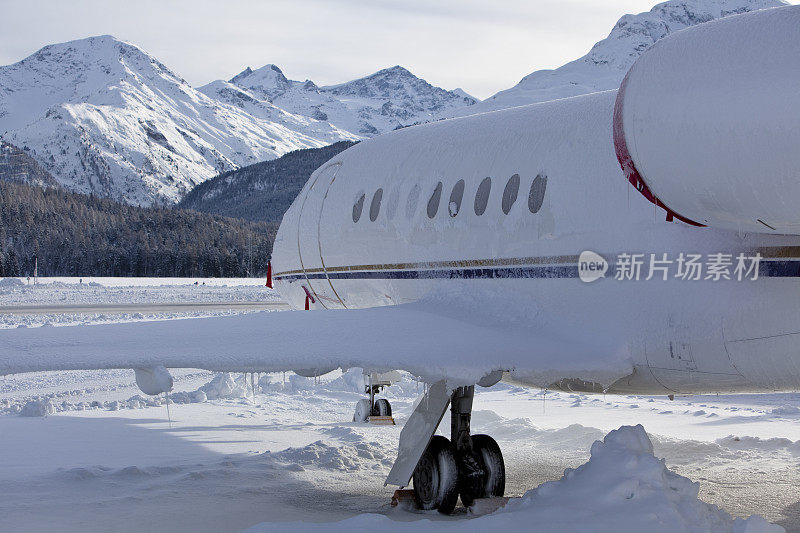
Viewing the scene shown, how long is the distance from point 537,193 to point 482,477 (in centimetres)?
265

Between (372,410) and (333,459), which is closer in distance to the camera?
(333,459)

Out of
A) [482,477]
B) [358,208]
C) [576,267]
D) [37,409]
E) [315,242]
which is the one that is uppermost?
[358,208]

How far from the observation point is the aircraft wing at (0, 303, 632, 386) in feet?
21.8

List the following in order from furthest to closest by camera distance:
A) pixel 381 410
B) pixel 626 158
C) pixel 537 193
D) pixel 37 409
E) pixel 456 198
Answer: pixel 37 409 < pixel 381 410 < pixel 456 198 < pixel 537 193 < pixel 626 158

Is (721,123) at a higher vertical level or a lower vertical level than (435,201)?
higher

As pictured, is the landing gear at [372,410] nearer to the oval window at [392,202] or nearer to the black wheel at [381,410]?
the black wheel at [381,410]

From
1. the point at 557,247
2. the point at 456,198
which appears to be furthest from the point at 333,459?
the point at 557,247

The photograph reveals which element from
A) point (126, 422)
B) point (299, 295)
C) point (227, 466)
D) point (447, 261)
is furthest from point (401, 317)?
point (126, 422)

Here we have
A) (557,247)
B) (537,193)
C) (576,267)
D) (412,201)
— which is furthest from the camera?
(412,201)

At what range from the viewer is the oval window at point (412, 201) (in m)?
9.86

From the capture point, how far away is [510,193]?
8398 mm

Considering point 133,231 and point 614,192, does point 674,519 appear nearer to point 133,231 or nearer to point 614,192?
point 614,192

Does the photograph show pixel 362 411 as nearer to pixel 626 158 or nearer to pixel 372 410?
pixel 372 410

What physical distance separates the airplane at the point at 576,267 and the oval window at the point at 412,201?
0.03m
